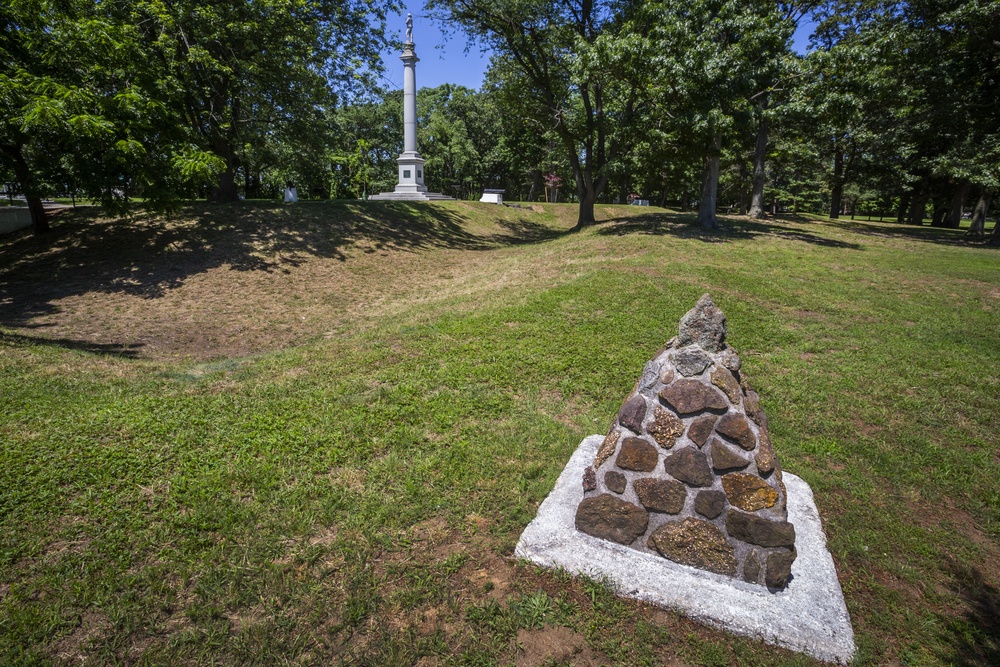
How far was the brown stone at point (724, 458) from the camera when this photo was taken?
2.97m

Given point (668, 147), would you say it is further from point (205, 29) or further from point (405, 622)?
point (405, 622)

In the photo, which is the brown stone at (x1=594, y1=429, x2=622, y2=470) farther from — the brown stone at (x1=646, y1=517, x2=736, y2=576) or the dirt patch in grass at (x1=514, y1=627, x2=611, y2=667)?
the dirt patch in grass at (x1=514, y1=627, x2=611, y2=667)

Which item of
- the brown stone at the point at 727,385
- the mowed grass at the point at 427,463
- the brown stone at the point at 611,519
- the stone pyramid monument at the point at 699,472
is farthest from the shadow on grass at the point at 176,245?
the brown stone at the point at 727,385

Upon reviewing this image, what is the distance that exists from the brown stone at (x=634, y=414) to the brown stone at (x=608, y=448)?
9 cm

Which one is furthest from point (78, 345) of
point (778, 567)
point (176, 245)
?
point (778, 567)

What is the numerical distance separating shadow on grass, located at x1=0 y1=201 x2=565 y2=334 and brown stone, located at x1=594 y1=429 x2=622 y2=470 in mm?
9465

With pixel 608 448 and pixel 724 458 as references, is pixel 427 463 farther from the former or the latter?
pixel 724 458

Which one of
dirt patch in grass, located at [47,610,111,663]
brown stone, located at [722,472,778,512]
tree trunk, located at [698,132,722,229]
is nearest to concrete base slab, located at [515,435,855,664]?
brown stone, located at [722,472,778,512]

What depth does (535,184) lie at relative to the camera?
47.0m

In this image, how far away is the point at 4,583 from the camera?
290 cm

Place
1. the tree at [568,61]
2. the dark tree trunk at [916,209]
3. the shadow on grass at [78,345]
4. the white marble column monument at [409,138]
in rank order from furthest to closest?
the dark tree trunk at [916,209], the white marble column monument at [409,138], the tree at [568,61], the shadow on grass at [78,345]

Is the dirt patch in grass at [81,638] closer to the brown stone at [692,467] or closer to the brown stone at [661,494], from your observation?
the brown stone at [661,494]

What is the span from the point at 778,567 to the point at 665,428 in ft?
3.42

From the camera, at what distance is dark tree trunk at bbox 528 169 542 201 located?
46.6m
